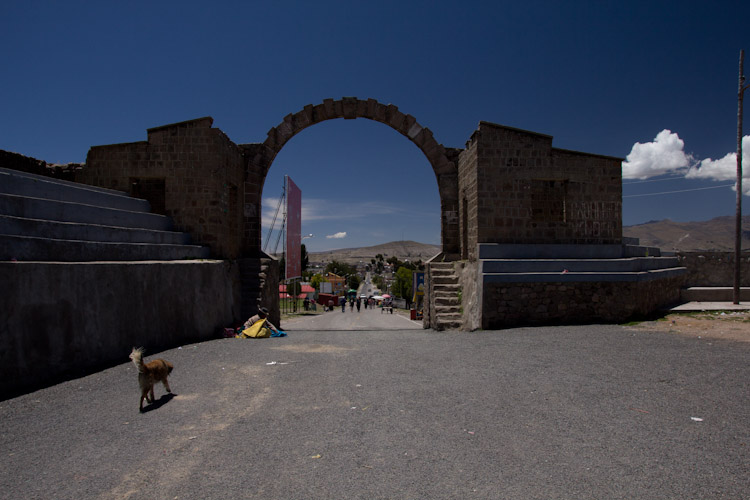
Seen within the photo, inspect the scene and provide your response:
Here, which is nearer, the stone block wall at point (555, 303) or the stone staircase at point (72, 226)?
the stone staircase at point (72, 226)

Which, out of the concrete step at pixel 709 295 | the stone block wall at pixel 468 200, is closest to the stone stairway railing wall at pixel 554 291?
the stone block wall at pixel 468 200

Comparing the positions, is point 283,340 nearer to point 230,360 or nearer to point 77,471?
point 230,360

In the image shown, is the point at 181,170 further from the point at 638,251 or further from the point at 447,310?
the point at 638,251

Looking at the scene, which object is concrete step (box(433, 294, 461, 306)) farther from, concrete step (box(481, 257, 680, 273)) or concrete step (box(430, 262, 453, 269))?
concrete step (box(481, 257, 680, 273))

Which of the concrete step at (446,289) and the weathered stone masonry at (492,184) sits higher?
the weathered stone masonry at (492,184)

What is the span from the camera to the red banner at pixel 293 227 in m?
20.0

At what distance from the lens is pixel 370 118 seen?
13109mm

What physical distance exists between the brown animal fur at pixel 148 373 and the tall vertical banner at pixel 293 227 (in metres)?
15.2

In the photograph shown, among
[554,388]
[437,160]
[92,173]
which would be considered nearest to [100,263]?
[92,173]

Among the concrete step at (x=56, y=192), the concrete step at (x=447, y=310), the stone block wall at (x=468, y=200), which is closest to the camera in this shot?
the concrete step at (x=56, y=192)

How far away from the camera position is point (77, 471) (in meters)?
3.17

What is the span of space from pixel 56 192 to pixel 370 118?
8698mm

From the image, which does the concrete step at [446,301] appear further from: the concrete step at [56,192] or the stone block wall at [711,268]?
the stone block wall at [711,268]

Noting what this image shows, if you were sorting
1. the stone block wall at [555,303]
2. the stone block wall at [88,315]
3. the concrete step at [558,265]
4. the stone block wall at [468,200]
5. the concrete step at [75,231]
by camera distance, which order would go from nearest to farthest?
the stone block wall at [88,315] < the concrete step at [75,231] < the stone block wall at [555,303] < the concrete step at [558,265] < the stone block wall at [468,200]
